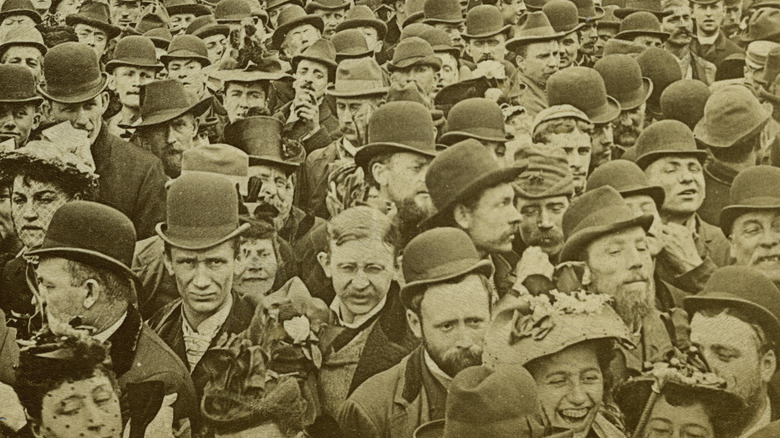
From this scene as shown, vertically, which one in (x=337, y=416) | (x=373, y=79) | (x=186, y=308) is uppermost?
(x=373, y=79)

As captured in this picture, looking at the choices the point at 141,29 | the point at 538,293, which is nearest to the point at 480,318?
the point at 538,293

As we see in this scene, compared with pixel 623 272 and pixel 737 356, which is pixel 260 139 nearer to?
pixel 623 272

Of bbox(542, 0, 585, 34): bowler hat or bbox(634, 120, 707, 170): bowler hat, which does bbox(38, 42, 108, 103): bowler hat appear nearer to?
bbox(634, 120, 707, 170): bowler hat

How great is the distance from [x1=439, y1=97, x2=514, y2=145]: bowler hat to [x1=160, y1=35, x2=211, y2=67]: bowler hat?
2.44m

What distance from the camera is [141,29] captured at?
32.6 feet

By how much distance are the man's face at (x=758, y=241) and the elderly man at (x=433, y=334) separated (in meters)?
1.56

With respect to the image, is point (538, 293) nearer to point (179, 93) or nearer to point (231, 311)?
point (231, 311)

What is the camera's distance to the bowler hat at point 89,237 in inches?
261

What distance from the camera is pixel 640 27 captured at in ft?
31.0

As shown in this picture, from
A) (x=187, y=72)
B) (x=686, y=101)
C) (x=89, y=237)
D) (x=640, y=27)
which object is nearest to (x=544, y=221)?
(x=686, y=101)

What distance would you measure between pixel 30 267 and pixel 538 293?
2989 millimetres

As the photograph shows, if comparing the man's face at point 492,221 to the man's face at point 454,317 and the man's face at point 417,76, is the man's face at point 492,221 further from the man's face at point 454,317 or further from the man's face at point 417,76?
→ the man's face at point 417,76

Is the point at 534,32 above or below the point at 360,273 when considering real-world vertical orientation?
above

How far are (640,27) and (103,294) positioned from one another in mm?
5099
